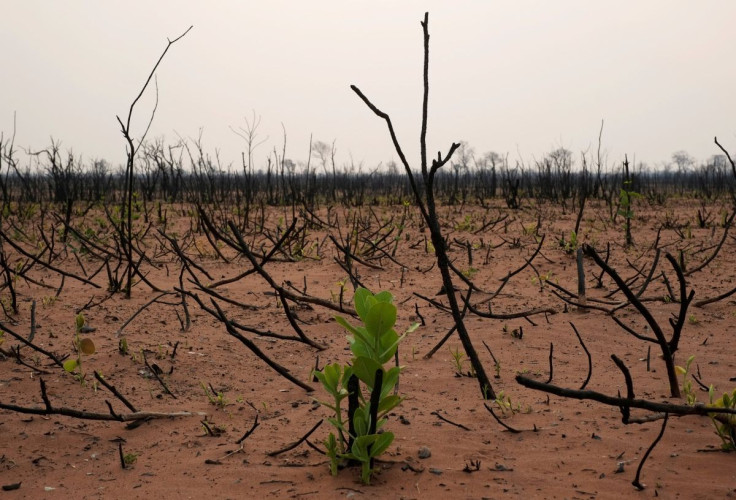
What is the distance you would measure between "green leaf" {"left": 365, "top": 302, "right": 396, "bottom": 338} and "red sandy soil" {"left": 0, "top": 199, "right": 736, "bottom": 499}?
391 mm

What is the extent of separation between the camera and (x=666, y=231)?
23.7 feet

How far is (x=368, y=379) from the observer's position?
1570mm

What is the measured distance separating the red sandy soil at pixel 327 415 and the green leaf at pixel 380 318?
391mm

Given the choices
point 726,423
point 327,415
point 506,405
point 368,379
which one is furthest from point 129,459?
point 726,423

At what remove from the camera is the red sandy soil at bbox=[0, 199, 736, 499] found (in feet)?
5.16

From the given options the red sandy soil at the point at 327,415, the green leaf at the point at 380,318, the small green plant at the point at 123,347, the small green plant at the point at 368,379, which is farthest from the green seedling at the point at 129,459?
the small green plant at the point at 123,347

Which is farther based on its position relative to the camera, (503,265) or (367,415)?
(503,265)

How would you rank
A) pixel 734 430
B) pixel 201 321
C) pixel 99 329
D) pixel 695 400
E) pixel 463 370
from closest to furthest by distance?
pixel 734 430, pixel 695 400, pixel 463 370, pixel 99 329, pixel 201 321

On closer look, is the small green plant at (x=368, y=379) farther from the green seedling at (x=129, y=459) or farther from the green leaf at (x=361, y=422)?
the green seedling at (x=129, y=459)

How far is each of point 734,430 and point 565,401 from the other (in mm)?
619

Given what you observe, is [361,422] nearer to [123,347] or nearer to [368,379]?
[368,379]

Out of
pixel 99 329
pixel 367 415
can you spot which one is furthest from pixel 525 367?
pixel 99 329

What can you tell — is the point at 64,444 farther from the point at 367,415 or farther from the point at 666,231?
the point at 666,231

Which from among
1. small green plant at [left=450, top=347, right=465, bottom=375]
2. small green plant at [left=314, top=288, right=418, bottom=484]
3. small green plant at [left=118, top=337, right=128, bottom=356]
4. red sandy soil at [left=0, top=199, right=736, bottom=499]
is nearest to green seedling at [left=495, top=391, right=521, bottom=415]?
red sandy soil at [left=0, top=199, right=736, bottom=499]
